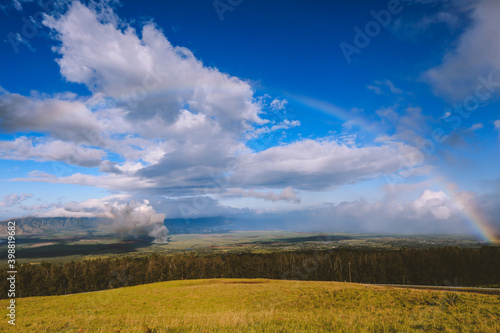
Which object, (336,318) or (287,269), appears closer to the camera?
(336,318)

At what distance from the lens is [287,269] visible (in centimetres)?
10131

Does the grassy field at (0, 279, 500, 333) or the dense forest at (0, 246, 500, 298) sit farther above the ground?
the grassy field at (0, 279, 500, 333)

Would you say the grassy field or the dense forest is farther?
the dense forest

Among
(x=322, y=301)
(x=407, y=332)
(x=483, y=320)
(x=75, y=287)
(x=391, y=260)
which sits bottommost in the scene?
(x=75, y=287)

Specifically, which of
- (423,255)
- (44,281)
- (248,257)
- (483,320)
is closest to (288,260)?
(248,257)

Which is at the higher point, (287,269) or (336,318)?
(336,318)

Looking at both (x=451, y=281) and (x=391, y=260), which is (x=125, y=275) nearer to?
(x=391, y=260)

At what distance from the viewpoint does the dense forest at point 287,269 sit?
7175 centimetres

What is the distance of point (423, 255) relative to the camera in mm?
78812

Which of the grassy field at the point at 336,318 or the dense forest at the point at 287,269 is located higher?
the grassy field at the point at 336,318

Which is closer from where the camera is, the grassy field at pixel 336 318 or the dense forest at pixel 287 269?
the grassy field at pixel 336 318

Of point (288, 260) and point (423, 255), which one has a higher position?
point (423, 255)

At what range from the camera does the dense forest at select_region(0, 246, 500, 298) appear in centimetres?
7175

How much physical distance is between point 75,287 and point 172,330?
4054 inches
